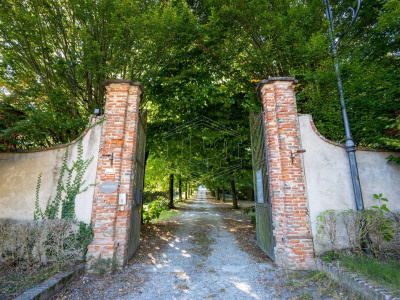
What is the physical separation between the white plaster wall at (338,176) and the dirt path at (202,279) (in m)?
1.21

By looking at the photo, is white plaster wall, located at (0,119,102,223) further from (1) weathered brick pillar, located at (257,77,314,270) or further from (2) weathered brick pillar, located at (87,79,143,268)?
(1) weathered brick pillar, located at (257,77,314,270)

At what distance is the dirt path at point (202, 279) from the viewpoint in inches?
130

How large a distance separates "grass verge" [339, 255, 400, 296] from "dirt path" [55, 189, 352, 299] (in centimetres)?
47

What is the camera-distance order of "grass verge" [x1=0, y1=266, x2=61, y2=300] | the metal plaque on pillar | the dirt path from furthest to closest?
the metal plaque on pillar < the dirt path < "grass verge" [x1=0, y1=266, x2=61, y2=300]

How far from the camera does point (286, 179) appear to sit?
4.44m

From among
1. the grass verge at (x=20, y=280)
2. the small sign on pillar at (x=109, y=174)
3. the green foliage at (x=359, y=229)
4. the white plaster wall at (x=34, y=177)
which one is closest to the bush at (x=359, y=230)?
the green foliage at (x=359, y=229)

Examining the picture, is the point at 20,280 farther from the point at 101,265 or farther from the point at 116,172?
the point at 116,172

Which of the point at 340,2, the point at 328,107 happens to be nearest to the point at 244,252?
the point at 328,107

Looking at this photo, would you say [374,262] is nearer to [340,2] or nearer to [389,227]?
[389,227]

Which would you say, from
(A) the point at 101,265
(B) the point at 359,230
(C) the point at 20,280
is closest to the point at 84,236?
(A) the point at 101,265

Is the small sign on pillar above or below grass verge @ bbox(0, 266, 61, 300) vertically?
above

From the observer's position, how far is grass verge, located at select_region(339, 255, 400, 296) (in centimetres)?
289

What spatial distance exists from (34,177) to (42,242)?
150 cm

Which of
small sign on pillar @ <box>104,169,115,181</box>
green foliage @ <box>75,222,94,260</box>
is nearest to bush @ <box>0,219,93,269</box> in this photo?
green foliage @ <box>75,222,94,260</box>
